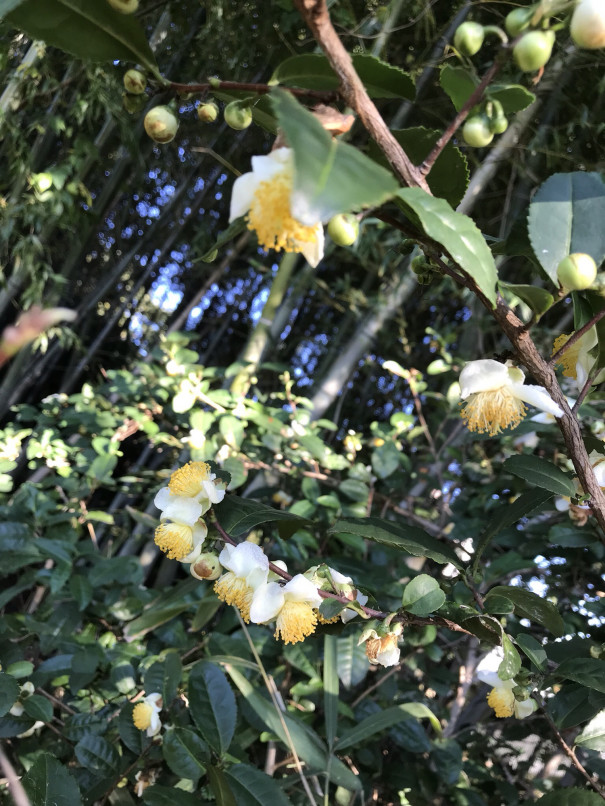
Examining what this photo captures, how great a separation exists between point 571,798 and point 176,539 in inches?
15.3

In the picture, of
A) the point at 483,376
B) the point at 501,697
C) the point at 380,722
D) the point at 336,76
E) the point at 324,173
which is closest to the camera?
the point at 324,173

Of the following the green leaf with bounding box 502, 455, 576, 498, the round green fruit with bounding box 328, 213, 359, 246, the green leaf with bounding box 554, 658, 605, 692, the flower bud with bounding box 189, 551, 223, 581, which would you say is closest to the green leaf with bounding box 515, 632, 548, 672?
the green leaf with bounding box 554, 658, 605, 692

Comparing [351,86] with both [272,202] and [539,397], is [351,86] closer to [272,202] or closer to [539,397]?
[272,202]

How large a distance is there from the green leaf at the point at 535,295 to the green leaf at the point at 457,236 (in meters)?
0.06

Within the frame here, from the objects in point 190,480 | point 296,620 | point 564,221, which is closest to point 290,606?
point 296,620

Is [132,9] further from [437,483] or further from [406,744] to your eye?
[437,483]

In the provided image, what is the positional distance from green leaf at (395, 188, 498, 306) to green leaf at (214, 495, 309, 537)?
26cm

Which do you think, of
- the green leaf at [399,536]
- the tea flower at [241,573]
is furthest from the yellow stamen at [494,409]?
the tea flower at [241,573]

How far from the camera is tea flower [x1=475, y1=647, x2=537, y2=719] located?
543mm

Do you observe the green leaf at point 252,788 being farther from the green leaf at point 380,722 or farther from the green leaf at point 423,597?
the green leaf at point 423,597

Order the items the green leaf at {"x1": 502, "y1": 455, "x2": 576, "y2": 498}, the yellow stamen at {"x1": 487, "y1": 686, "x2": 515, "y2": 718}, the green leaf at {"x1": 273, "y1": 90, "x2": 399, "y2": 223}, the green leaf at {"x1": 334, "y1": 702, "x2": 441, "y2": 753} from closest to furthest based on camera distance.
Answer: the green leaf at {"x1": 273, "y1": 90, "x2": 399, "y2": 223}
the green leaf at {"x1": 502, "y1": 455, "x2": 576, "y2": 498}
the yellow stamen at {"x1": 487, "y1": 686, "x2": 515, "y2": 718}
the green leaf at {"x1": 334, "y1": 702, "x2": 441, "y2": 753}

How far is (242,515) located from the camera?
0.50 metres

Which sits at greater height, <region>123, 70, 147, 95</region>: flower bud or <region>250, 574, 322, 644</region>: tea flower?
<region>123, 70, 147, 95</region>: flower bud

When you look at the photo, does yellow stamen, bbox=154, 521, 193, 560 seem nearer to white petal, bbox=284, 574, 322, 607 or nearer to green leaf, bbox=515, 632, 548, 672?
white petal, bbox=284, 574, 322, 607
